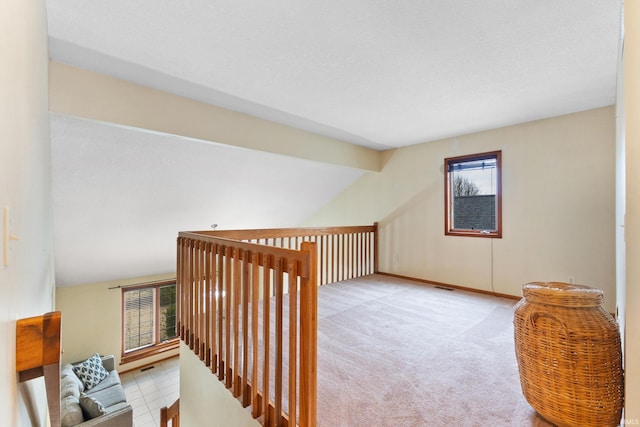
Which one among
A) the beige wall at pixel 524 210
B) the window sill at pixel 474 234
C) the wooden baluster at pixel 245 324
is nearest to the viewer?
the wooden baluster at pixel 245 324

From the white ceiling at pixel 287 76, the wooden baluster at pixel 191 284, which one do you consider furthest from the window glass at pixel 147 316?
the wooden baluster at pixel 191 284

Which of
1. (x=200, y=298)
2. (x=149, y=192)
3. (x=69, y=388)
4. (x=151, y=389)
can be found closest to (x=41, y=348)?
(x=200, y=298)

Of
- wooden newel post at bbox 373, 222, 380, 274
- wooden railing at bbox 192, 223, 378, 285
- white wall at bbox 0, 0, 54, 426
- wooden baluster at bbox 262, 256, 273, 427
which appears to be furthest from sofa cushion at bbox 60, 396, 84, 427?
wooden newel post at bbox 373, 222, 380, 274

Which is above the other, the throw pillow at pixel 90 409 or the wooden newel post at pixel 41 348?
the wooden newel post at pixel 41 348

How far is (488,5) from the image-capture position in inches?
65.3

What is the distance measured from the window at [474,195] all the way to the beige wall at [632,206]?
2.98 metres

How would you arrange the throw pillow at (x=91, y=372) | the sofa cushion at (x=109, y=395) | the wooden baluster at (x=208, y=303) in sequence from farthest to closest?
the throw pillow at (x=91, y=372) < the sofa cushion at (x=109, y=395) < the wooden baluster at (x=208, y=303)

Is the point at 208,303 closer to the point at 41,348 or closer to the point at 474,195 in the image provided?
the point at 41,348

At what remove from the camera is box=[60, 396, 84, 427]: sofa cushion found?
3.74m

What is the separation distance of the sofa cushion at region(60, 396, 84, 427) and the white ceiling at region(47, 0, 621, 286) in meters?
2.07

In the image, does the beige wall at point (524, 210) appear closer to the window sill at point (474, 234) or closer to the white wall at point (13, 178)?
the window sill at point (474, 234)

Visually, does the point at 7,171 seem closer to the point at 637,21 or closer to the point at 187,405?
the point at 637,21

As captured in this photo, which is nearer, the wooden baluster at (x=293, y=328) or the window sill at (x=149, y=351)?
the wooden baluster at (x=293, y=328)

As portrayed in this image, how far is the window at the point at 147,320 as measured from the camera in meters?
6.07
